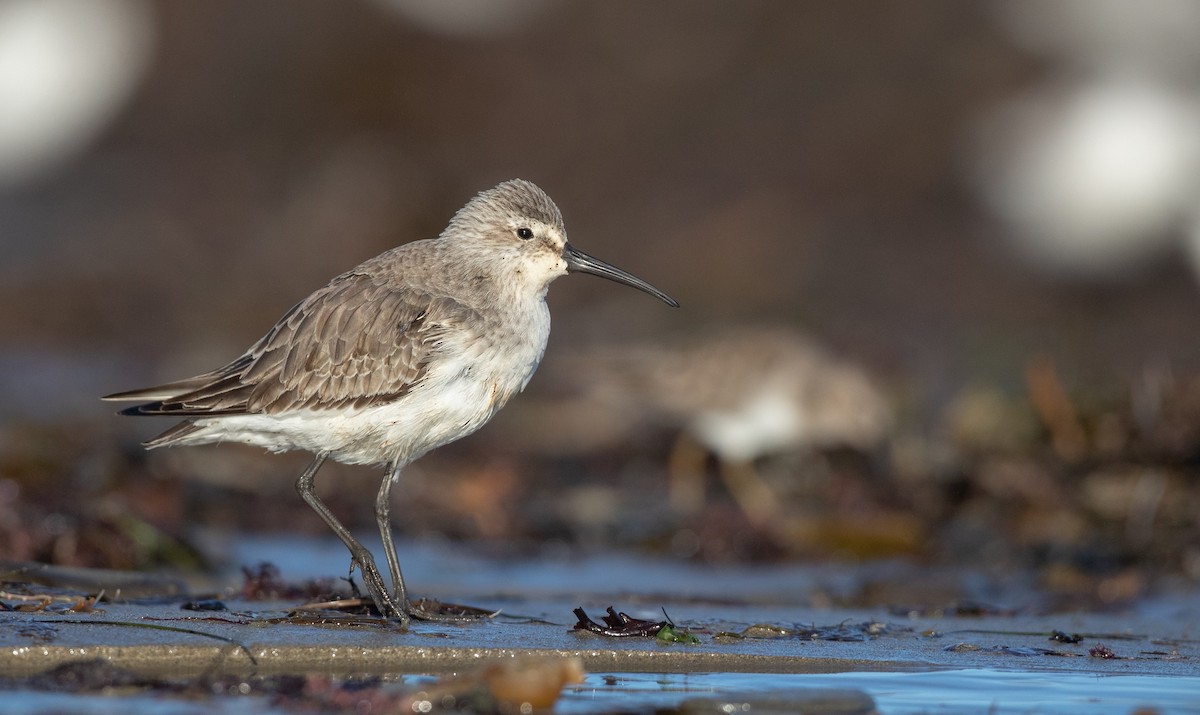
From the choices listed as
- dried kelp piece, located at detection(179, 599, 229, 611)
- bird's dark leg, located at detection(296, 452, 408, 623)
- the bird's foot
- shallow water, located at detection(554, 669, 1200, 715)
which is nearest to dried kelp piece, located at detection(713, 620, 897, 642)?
shallow water, located at detection(554, 669, 1200, 715)

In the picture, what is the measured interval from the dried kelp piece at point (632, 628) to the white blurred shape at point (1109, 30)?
1350 centimetres

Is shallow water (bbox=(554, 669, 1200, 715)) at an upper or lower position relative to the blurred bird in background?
lower

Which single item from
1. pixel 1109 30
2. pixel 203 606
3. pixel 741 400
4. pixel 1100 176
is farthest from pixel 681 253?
pixel 203 606

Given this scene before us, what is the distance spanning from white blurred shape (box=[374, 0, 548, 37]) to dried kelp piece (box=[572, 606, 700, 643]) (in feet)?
57.3

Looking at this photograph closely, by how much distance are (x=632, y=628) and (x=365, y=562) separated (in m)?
1.02

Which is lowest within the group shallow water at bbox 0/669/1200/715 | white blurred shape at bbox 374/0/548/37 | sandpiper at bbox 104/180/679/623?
shallow water at bbox 0/669/1200/715

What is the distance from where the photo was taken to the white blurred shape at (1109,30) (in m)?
17.2

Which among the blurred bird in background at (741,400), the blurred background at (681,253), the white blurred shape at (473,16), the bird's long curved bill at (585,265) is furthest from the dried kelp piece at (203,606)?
the white blurred shape at (473,16)

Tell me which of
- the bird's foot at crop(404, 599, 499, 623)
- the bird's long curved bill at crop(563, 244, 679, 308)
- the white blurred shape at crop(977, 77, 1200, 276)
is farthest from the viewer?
the white blurred shape at crop(977, 77, 1200, 276)

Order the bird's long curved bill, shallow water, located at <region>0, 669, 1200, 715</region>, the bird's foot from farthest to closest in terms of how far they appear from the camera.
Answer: the bird's long curved bill < the bird's foot < shallow water, located at <region>0, 669, 1200, 715</region>

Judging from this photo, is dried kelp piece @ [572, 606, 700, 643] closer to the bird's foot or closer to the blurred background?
the bird's foot

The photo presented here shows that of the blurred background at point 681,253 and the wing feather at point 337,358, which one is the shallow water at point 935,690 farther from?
the blurred background at point 681,253

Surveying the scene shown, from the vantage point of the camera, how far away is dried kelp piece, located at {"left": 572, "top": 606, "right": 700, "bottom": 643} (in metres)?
→ 4.85

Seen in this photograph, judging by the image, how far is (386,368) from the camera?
550 cm
